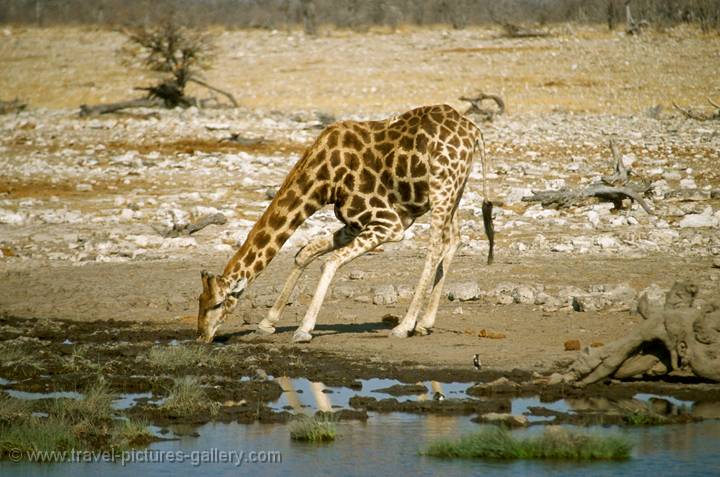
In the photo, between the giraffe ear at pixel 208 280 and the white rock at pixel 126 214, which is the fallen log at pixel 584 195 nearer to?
the white rock at pixel 126 214

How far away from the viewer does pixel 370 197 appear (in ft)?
36.3

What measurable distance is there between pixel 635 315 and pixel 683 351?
2.72 meters

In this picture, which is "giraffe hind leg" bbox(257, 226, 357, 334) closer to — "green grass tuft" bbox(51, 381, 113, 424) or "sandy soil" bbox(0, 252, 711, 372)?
"sandy soil" bbox(0, 252, 711, 372)

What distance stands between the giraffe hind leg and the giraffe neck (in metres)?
0.26

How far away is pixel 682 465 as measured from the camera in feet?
23.0

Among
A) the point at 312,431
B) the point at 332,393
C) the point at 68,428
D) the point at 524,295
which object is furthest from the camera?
the point at 524,295

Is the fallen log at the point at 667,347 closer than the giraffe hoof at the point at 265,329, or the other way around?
the fallen log at the point at 667,347

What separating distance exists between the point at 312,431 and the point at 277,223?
372 centimetres

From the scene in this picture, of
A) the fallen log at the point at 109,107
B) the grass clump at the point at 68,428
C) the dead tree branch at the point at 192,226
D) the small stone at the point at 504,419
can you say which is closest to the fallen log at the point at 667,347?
the small stone at the point at 504,419

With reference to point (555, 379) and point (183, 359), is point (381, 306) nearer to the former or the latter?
point (183, 359)

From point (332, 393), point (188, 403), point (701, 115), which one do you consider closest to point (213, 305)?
point (332, 393)

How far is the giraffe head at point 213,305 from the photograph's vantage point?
1065 cm

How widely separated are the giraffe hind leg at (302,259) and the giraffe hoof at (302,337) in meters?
0.51

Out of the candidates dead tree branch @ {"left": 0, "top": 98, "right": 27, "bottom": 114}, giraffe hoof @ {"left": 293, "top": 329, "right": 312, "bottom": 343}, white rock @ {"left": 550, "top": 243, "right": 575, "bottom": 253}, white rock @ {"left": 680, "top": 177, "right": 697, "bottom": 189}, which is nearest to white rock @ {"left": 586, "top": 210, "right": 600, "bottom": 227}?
white rock @ {"left": 550, "top": 243, "right": 575, "bottom": 253}
